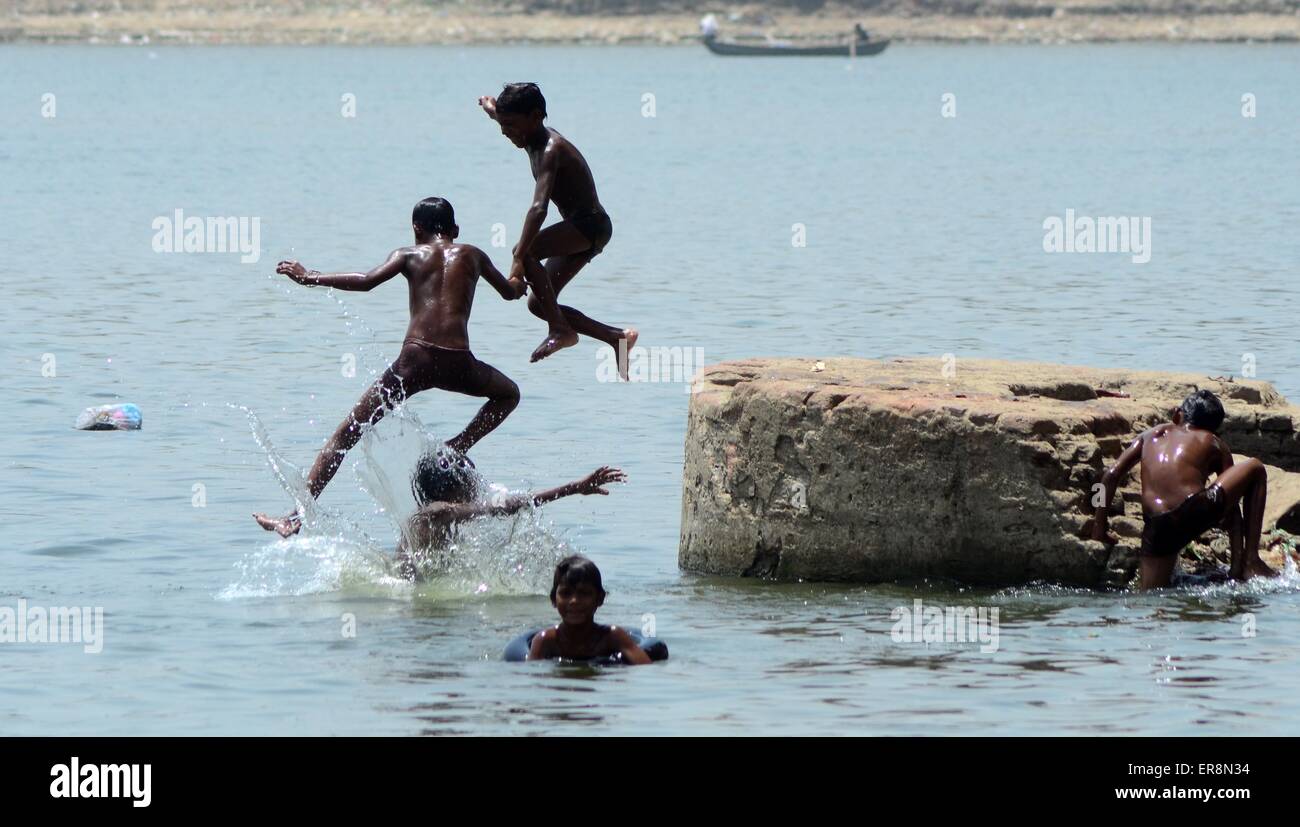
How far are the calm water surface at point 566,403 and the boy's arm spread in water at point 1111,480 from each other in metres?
0.41

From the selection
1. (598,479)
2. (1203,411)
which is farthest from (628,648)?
(1203,411)

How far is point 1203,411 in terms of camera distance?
1209 cm

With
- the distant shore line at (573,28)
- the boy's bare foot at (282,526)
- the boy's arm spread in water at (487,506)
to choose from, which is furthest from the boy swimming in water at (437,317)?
the distant shore line at (573,28)

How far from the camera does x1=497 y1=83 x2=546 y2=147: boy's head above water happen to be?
12.0 meters

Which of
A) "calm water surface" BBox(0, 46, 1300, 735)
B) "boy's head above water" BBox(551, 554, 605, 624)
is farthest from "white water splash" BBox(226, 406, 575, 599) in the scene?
"boy's head above water" BBox(551, 554, 605, 624)

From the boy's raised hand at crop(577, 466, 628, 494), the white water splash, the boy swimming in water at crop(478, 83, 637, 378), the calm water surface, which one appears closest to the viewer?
the calm water surface

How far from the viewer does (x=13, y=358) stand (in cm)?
2286

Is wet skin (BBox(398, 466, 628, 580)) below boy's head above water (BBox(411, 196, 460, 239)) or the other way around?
below

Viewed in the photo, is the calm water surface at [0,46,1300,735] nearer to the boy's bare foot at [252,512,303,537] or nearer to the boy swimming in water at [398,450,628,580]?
the boy swimming in water at [398,450,628,580]

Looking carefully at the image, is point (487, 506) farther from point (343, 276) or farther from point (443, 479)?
point (343, 276)

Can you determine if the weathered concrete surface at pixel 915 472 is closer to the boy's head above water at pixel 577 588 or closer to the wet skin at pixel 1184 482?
the wet skin at pixel 1184 482

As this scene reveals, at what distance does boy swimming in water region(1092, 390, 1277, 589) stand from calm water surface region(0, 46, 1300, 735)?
0.98 feet

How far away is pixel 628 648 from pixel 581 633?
0.24 metres
